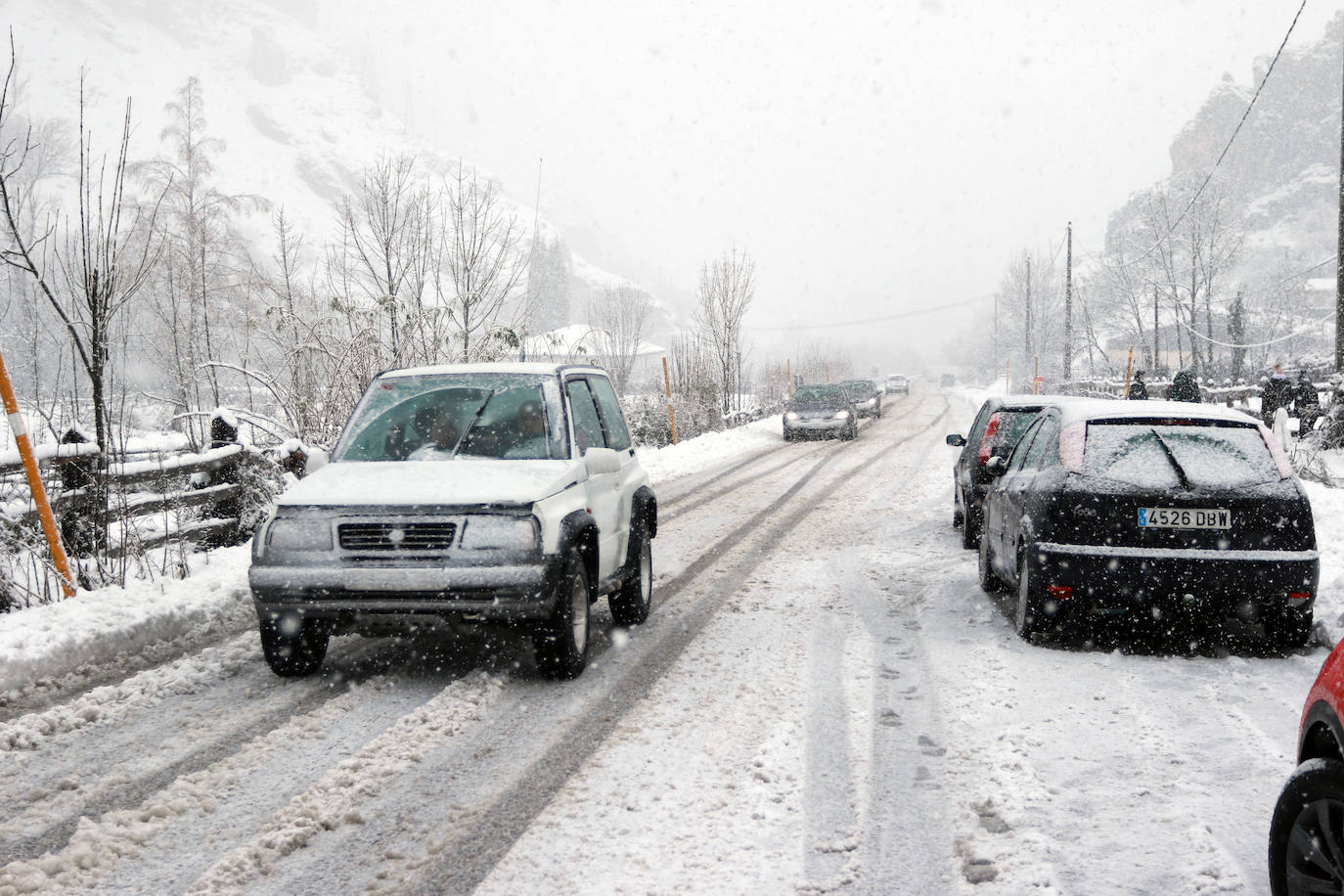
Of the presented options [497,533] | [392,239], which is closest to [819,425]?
[392,239]

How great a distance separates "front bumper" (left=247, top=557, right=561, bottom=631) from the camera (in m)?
4.89

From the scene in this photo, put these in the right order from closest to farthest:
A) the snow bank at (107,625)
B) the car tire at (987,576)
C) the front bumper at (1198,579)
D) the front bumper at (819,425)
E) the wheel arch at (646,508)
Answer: the snow bank at (107,625), the front bumper at (1198,579), the wheel arch at (646,508), the car tire at (987,576), the front bumper at (819,425)

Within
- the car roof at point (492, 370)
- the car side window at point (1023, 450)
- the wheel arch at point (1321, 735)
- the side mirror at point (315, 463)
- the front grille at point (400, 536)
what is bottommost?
the wheel arch at point (1321, 735)

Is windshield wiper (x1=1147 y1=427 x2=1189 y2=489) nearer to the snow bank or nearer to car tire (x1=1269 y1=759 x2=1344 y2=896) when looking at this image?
car tire (x1=1269 y1=759 x2=1344 y2=896)

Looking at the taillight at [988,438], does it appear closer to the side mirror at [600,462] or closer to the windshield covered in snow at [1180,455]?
the windshield covered in snow at [1180,455]

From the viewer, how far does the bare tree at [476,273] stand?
14766 mm

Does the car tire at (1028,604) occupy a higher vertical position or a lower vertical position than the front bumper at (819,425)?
lower

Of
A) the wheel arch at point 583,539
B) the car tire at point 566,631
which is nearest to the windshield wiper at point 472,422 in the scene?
the wheel arch at point 583,539

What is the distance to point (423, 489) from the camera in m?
5.16

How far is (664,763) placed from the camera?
13.8 feet

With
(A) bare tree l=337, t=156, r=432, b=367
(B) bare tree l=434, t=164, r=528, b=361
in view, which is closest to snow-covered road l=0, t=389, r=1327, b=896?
(B) bare tree l=434, t=164, r=528, b=361

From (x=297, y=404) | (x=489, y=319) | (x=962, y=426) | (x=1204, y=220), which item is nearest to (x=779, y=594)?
(x=297, y=404)

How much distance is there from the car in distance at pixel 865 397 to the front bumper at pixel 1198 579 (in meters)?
28.3

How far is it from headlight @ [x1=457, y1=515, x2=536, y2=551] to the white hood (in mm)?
102
